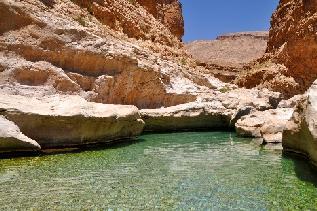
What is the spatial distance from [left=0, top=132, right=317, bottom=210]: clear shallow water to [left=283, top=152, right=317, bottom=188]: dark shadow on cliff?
0.07 feet

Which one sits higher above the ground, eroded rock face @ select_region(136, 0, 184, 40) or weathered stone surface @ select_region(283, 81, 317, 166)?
eroded rock face @ select_region(136, 0, 184, 40)

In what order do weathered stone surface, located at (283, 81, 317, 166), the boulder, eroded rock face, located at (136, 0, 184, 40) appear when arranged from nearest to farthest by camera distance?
weathered stone surface, located at (283, 81, 317, 166) → the boulder → eroded rock face, located at (136, 0, 184, 40)

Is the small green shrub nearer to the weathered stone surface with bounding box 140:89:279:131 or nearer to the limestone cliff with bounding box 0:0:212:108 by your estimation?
the limestone cliff with bounding box 0:0:212:108

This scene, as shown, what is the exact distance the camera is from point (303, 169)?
359 inches

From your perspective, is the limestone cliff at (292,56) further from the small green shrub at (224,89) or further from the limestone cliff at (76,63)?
the limestone cliff at (76,63)

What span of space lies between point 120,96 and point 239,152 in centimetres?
829

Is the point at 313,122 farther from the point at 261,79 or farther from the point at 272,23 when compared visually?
the point at 272,23

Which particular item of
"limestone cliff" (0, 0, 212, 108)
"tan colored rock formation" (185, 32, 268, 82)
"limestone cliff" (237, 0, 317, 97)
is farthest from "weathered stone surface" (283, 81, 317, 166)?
"tan colored rock formation" (185, 32, 268, 82)

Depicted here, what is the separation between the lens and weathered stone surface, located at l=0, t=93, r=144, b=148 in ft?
38.7

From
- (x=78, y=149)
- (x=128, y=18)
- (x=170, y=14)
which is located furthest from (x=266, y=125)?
(x=170, y=14)

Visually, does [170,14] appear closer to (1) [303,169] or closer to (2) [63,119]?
(2) [63,119]

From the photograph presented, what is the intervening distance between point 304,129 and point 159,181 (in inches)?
140

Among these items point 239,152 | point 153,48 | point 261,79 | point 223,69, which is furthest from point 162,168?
point 223,69

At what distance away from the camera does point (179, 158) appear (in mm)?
11227
